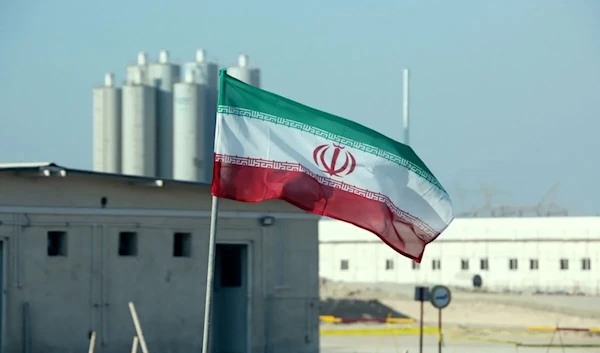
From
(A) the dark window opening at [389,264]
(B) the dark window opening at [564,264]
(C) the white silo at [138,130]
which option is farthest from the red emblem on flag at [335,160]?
A: (A) the dark window opening at [389,264]

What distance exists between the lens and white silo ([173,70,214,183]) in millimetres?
70750

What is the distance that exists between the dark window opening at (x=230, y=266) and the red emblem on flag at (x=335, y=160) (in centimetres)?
1419

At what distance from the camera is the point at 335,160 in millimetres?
11133

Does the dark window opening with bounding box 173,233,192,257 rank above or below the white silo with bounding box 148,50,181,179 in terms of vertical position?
below

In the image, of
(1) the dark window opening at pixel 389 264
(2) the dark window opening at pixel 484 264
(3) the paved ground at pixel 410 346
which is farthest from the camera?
(1) the dark window opening at pixel 389 264

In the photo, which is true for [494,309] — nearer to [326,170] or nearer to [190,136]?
[190,136]

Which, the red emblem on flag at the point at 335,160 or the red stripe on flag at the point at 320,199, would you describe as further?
the red emblem on flag at the point at 335,160

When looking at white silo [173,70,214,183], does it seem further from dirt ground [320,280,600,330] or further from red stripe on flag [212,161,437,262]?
red stripe on flag [212,161,437,262]

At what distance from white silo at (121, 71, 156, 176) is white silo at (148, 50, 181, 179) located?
1.18 feet

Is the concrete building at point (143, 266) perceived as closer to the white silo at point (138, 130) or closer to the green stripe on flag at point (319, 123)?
the green stripe on flag at point (319, 123)

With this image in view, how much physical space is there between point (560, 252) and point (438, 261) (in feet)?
25.3

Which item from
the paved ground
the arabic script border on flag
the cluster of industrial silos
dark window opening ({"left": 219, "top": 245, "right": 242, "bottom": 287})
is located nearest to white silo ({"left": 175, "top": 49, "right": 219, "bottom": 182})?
the cluster of industrial silos

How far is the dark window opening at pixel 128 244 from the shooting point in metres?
22.9

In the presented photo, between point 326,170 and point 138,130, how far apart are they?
6255 centimetres
